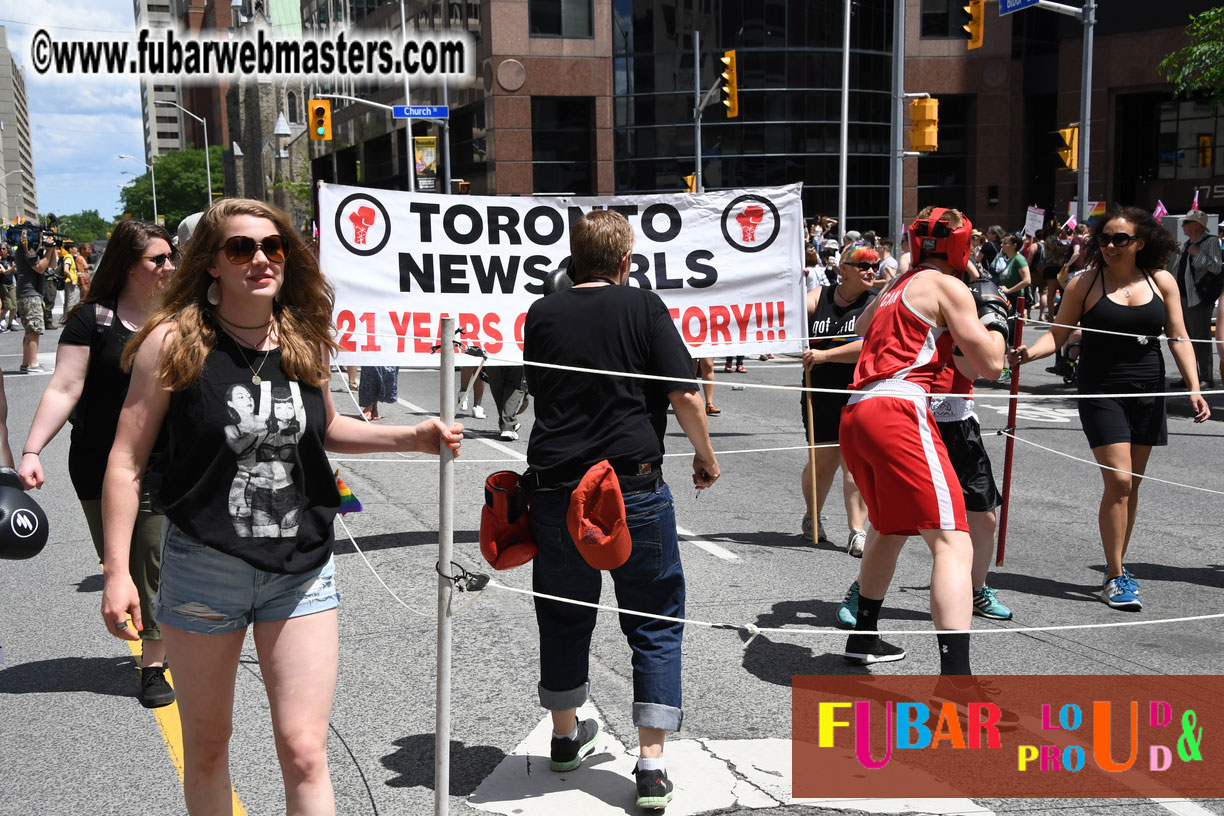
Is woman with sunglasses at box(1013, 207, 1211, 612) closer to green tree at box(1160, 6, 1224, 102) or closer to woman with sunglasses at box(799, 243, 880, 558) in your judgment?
woman with sunglasses at box(799, 243, 880, 558)

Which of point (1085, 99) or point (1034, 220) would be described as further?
point (1034, 220)

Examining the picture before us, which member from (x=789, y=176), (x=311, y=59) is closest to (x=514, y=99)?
(x=789, y=176)

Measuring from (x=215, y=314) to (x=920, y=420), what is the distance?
261cm

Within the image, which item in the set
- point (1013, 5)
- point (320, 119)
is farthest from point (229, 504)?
point (320, 119)

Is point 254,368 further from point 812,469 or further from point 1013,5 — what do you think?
point 1013,5

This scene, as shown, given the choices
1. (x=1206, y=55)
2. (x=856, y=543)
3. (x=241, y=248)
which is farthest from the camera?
(x=1206, y=55)

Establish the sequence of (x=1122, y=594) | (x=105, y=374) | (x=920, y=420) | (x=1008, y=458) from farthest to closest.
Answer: (x=1008, y=458)
(x=1122, y=594)
(x=105, y=374)
(x=920, y=420)

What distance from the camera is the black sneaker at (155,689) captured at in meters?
4.77

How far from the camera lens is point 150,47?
3925cm

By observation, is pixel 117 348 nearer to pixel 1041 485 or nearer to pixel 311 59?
pixel 1041 485

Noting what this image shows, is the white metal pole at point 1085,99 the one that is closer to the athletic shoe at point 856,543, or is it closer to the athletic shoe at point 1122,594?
the athletic shoe at point 856,543

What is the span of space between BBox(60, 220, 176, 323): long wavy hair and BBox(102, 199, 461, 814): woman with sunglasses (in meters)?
1.83

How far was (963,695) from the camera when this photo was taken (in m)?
4.27

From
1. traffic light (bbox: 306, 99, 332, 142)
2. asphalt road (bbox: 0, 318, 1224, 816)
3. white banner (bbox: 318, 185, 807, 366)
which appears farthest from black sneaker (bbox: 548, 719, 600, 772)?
traffic light (bbox: 306, 99, 332, 142)
